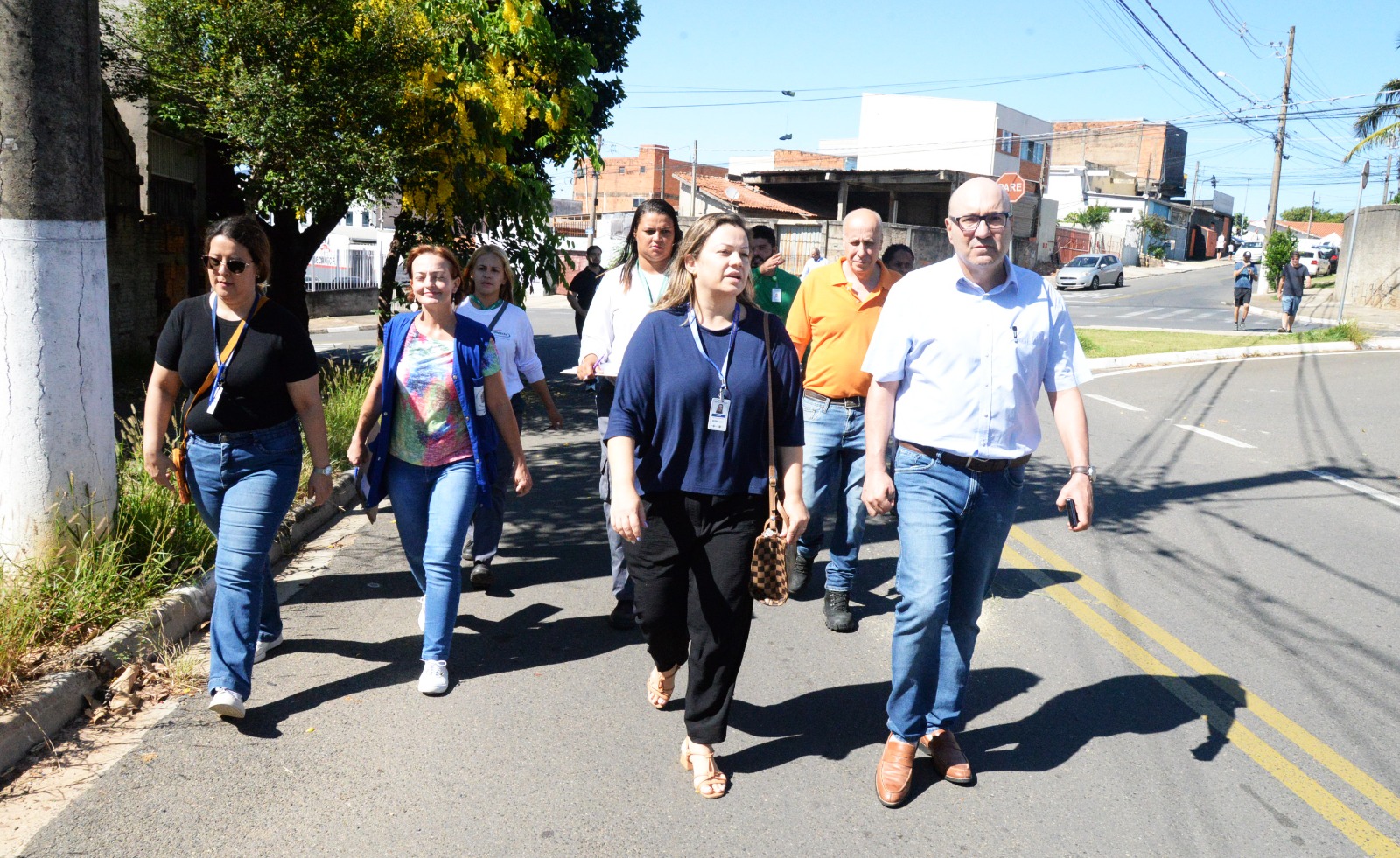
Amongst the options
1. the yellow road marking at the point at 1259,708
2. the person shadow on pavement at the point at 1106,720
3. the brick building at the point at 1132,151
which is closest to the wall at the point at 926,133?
the brick building at the point at 1132,151

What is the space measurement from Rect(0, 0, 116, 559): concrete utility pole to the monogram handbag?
3.23m

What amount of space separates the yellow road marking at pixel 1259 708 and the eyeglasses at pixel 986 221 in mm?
2384

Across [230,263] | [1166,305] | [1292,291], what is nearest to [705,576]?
[230,263]

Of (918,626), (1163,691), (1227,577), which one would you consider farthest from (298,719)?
(1227,577)

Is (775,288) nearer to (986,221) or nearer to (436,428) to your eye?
(436,428)

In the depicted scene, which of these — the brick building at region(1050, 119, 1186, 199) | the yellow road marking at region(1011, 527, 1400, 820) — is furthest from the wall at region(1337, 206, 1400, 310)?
the brick building at region(1050, 119, 1186, 199)

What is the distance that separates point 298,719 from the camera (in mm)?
4223

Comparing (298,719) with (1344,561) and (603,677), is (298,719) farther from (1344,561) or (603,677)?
(1344,561)

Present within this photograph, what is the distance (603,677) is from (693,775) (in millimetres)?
1038

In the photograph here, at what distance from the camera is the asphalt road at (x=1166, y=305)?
29095mm

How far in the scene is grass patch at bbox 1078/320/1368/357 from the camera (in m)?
20.4

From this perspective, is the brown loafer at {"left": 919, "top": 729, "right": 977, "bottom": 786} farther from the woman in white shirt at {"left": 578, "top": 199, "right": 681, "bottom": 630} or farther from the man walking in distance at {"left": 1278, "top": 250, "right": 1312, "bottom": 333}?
the man walking in distance at {"left": 1278, "top": 250, "right": 1312, "bottom": 333}

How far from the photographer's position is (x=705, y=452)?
362 cm

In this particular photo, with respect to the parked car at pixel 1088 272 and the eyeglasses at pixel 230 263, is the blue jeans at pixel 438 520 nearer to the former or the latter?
the eyeglasses at pixel 230 263
